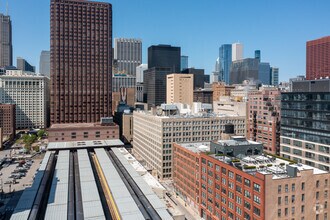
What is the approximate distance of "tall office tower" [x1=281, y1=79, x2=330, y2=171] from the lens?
98.8 m

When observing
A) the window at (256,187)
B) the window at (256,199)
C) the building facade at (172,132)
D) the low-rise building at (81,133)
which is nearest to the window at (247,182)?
the window at (256,187)

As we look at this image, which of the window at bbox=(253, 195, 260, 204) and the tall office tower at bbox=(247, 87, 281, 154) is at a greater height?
the tall office tower at bbox=(247, 87, 281, 154)

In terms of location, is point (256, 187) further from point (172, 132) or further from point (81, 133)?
point (81, 133)

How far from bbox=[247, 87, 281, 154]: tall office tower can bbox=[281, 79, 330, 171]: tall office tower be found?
35.0 metres

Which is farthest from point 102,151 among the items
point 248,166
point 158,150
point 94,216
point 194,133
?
point 248,166

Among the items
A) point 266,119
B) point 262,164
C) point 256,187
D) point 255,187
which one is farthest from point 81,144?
point 256,187

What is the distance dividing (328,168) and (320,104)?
67.8 ft

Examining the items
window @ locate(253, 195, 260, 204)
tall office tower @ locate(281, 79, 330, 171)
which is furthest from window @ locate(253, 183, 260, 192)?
tall office tower @ locate(281, 79, 330, 171)

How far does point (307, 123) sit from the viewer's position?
105250 millimetres

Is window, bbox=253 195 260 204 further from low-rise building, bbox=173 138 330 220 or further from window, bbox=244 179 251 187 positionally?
window, bbox=244 179 251 187

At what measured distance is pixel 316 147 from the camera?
332 feet

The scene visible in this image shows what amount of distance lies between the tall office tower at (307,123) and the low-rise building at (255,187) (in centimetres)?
2148

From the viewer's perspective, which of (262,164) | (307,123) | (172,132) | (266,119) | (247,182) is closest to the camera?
(247,182)

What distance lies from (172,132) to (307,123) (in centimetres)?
5564
